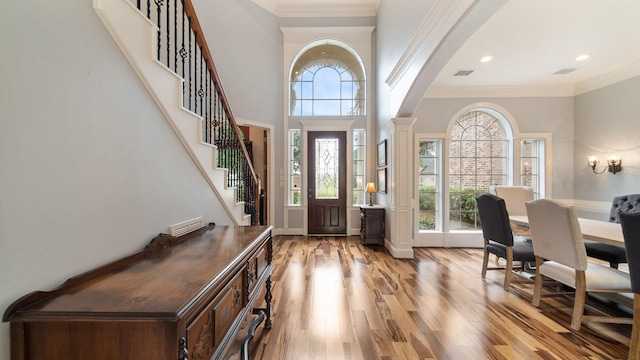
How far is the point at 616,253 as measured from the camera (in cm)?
266

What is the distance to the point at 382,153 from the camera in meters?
4.74

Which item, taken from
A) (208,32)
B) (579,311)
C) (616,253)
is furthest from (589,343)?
(208,32)

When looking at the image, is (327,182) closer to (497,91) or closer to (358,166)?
(358,166)

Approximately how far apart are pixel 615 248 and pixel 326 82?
527 cm

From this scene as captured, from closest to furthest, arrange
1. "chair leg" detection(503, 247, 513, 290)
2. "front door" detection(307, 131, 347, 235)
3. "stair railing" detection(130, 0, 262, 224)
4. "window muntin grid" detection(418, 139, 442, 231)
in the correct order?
"stair railing" detection(130, 0, 262, 224) → "chair leg" detection(503, 247, 513, 290) → "window muntin grid" detection(418, 139, 442, 231) → "front door" detection(307, 131, 347, 235)

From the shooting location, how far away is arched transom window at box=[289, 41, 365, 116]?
5609 mm

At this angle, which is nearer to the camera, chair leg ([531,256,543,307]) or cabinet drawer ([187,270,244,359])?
cabinet drawer ([187,270,244,359])

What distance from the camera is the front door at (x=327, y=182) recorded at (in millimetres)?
5508

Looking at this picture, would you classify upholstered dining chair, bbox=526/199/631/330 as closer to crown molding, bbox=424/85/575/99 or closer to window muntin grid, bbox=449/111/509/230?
window muntin grid, bbox=449/111/509/230

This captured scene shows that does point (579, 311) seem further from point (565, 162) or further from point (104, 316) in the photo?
point (565, 162)

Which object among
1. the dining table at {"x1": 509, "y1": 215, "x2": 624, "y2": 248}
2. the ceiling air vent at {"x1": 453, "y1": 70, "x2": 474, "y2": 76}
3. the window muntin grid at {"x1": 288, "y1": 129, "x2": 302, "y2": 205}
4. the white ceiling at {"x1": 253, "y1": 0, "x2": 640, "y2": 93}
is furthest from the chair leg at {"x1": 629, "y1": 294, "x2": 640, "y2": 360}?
the window muntin grid at {"x1": 288, "y1": 129, "x2": 302, "y2": 205}

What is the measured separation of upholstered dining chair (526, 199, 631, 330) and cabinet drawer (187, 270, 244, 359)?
8.85ft

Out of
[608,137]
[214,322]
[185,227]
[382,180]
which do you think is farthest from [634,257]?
[608,137]

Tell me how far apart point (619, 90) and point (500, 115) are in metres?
1.60
